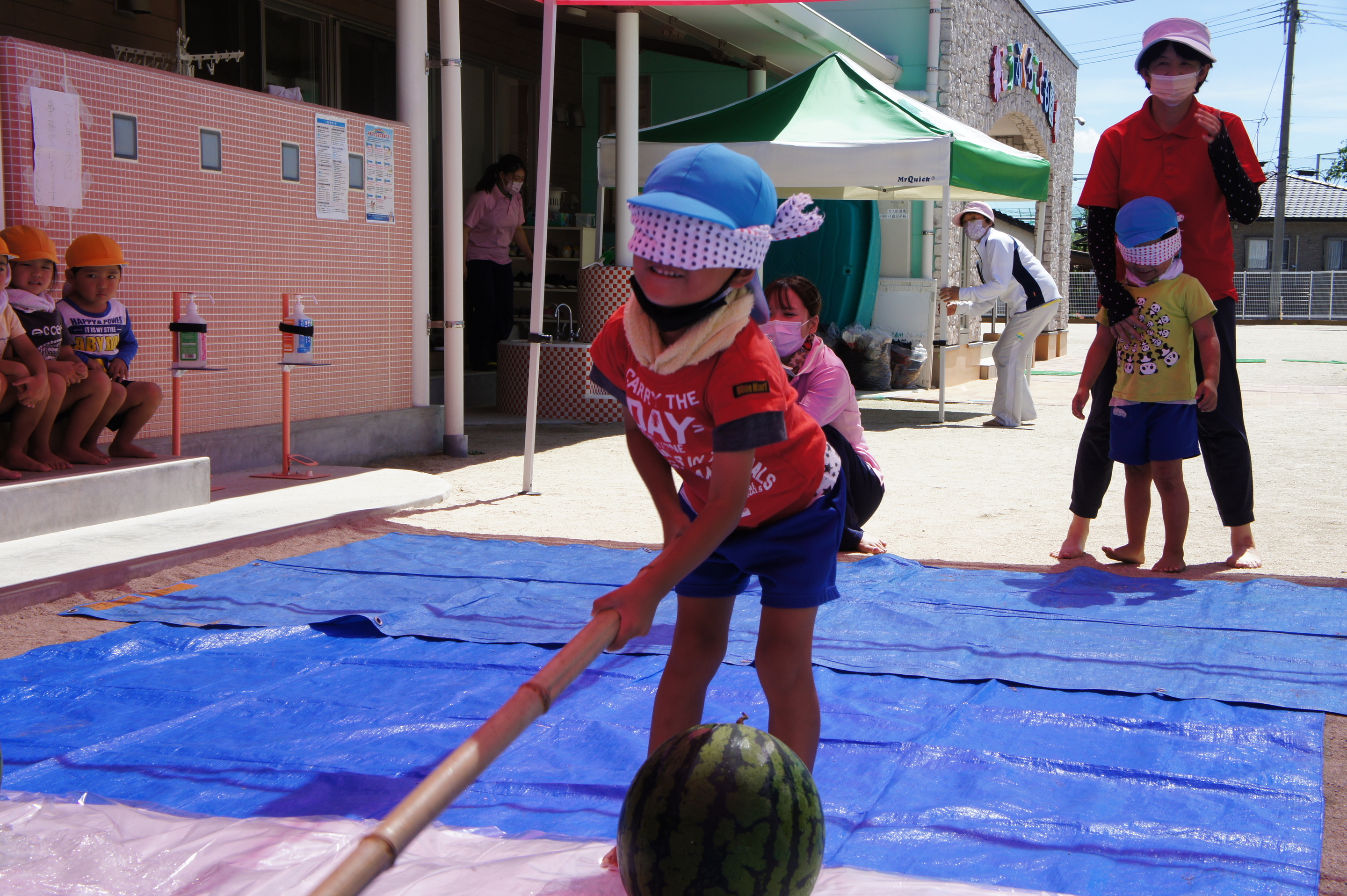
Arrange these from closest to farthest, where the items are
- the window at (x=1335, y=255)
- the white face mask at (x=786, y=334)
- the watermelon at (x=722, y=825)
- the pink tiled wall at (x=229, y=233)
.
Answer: the watermelon at (x=722, y=825), the white face mask at (x=786, y=334), the pink tiled wall at (x=229, y=233), the window at (x=1335, y=255)

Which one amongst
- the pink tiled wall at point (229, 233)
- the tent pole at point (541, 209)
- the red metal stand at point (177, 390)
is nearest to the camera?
the pink tiled wall at point (229, 233)

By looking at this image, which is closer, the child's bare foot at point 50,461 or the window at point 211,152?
the child's bare foot at point 50,461

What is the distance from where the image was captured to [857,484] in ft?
16.7

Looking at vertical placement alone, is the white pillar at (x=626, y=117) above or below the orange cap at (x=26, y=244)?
above

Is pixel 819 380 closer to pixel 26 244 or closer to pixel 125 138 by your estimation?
pixel 26 244

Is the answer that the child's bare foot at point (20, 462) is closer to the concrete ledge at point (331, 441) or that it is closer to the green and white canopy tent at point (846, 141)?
the concrete ledge at point (331, 441)

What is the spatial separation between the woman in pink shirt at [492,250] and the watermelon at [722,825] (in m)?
9.77

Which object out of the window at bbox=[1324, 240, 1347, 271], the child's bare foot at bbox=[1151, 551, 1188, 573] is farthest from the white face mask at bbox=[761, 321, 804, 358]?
the window at bbox=[1324, 240, 1347, 271]

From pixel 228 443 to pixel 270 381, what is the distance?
561 millimetres

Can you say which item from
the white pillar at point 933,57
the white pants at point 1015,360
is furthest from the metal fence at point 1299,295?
the white pants at point 1015,360

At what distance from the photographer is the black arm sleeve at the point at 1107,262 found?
194 inches

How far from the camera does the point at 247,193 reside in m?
6.96

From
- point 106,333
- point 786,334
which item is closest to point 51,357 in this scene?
point 106,333

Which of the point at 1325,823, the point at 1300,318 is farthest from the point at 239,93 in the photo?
the point at 1300,318
